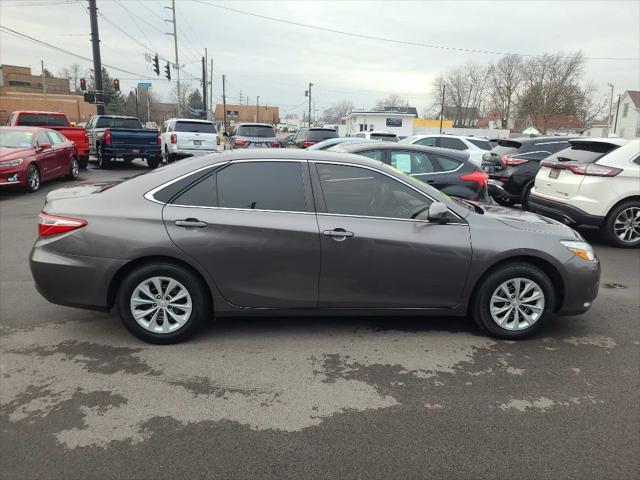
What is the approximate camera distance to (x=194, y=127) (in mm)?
18078

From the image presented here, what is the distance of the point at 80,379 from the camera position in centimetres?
348

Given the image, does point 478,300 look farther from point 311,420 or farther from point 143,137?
point 143,137

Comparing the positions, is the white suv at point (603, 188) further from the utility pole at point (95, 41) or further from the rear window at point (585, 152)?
the utility pole at point (95, 41)

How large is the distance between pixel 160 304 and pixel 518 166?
27.9 ft

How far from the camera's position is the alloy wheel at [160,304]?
3.92 m

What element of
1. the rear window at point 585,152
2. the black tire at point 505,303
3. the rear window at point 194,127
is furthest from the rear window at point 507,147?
the rear window at point 194,127

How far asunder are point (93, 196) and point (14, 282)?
235 centimetres

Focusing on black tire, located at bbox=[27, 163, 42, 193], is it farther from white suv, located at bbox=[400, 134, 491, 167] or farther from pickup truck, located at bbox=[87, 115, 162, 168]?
white suv, located at bbox=[400, 134, 491, 167]

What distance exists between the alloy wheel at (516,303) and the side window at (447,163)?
3743mm

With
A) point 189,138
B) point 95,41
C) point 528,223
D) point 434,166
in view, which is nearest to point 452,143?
point 434,166

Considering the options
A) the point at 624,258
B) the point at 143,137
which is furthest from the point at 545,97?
the point at 624,258

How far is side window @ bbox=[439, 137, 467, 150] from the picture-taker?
47.2ft

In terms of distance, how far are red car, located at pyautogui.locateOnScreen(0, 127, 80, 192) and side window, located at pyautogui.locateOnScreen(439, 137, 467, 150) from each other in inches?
422

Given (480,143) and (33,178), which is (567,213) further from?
(33,178)
